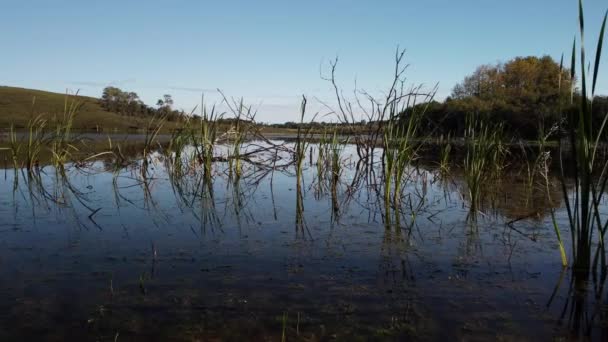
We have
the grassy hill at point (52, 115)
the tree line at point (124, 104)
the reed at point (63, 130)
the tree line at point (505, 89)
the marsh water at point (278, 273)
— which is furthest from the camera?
the tree line at point (124, 104)

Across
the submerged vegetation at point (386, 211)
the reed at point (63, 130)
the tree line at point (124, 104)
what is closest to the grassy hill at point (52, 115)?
the tree line at point (124, 104)

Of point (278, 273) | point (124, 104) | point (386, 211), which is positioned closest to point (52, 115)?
point (124, 104)

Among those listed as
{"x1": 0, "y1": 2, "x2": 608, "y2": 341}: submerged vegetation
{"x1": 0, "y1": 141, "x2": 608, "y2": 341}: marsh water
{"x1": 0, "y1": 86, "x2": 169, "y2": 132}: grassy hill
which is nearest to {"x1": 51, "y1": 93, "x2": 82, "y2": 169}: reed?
{"x1": 0, "y1": 2, "x2": 608, "y2": 341}: submerged vegetation

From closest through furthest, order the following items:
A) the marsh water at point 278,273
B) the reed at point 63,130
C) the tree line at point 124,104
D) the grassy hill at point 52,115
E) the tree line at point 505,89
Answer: the marsh water at point 278,273 → the reed at point 63,130 → the tree line at point 505,89 → the grassy hill at point 52,115 → the tree line at point 124,104

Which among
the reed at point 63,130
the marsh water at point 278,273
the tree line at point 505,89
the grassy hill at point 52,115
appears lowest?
the marsh water at point 278,273

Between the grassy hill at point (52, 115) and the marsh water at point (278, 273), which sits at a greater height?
the grassy hill at point (52, 115)

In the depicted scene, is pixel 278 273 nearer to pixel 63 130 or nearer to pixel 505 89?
pixel 63 130

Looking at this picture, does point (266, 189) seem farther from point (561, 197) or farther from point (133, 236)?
point (561, 197)

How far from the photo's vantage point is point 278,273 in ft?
8.14

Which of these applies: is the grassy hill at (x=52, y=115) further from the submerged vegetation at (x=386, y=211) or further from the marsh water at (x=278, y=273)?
the marsh water at (x=278, y=273)

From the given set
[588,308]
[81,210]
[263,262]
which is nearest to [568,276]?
[588,308]

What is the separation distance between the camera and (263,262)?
8.84ft

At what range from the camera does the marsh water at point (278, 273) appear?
1824 millimetres

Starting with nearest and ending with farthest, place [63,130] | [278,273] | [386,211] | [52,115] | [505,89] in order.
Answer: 1. [278,273]
2. [386,211]
3. [63,130]
4. [52,115]
5. [505,89]
